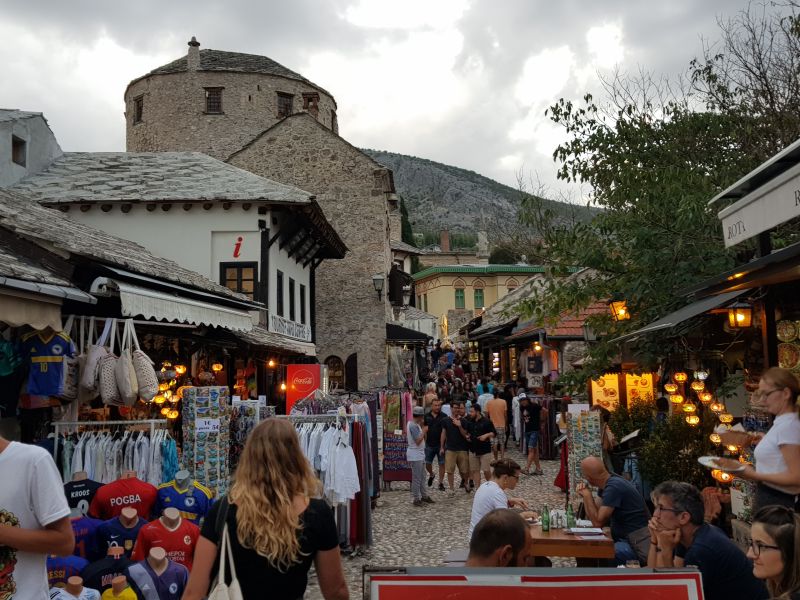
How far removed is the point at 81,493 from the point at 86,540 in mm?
602

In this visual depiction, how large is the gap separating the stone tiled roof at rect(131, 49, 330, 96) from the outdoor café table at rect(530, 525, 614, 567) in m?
33.4

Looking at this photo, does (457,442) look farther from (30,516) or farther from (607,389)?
(30,516)

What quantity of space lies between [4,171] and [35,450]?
1496 centimetres

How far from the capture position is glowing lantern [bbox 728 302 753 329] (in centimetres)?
852

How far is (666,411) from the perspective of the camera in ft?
40.6

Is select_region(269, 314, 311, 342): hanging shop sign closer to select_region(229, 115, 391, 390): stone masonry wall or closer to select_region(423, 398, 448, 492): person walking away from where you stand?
select_region(423, 398, 448, 492): person walking away

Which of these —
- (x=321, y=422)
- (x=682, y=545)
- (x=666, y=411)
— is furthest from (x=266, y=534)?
(x=666, y=411)

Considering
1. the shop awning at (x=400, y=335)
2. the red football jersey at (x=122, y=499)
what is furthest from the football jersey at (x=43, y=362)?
the shop awning at (x=400, y=335)

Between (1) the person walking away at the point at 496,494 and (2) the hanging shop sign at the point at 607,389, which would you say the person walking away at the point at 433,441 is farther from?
(1) the person walking away at the point at 496,494

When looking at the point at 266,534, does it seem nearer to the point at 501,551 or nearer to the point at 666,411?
the point at 501,551

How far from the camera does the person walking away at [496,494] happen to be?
709cm

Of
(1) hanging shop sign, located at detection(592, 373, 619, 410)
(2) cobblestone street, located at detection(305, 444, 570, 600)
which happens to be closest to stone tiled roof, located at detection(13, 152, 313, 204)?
(2) cobblestone street, located at detection(305, 444, 570, 600)

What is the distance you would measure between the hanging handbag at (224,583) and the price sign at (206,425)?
4.85 m

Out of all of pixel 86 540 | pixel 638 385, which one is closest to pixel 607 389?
pixel 638 385
